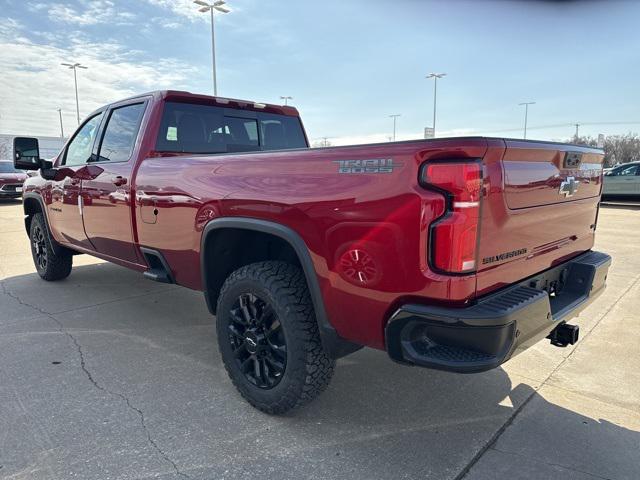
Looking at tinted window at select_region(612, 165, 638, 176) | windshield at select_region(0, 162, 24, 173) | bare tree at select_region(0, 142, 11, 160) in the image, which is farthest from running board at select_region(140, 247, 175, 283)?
bare tree at select_region(0, 142, 11, 160)

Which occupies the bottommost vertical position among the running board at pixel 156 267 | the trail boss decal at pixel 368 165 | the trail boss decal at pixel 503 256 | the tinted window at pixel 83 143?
the running board at pixel 156 267

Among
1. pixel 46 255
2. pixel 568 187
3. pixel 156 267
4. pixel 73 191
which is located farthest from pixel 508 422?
pixel 46 255

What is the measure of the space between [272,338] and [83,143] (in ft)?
11.2

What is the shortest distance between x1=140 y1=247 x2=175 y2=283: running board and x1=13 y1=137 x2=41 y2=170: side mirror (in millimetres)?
2256

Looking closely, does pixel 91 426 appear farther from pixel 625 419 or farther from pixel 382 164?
pixel 625 419

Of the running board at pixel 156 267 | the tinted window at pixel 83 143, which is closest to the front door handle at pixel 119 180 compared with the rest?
the running board at pixel 156 267

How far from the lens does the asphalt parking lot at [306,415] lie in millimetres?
2328

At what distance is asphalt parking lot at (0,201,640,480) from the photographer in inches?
91.7

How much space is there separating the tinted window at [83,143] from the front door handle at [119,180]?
3.29 ft

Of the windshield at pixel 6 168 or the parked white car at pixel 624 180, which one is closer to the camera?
the parked white car at pixel 624 180

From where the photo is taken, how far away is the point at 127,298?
16.8 feet

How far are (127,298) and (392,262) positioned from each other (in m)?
3.91

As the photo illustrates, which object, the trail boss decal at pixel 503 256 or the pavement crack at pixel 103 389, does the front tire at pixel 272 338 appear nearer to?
the pavement crack at pixel 103 389

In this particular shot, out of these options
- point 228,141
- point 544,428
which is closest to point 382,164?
point 544,428
